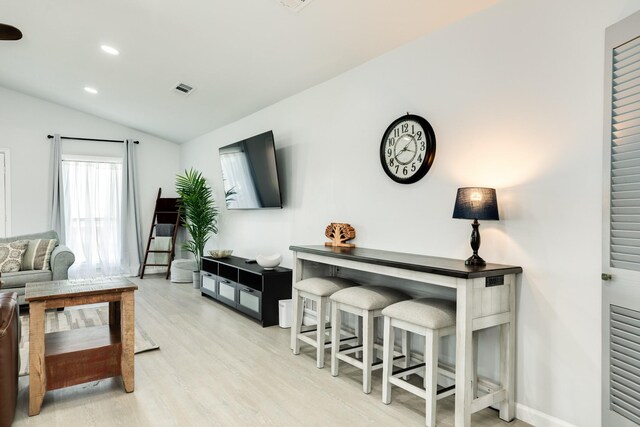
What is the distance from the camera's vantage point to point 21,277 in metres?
4.51

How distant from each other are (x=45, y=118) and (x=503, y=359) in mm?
7319

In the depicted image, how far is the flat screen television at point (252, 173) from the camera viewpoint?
440cm

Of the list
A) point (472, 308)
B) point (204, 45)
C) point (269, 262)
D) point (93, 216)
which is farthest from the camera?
point (93, 216)

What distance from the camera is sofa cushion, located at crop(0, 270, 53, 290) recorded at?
4422 mm

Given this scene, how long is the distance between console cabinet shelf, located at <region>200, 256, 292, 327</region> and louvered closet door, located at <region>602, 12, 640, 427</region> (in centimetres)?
287

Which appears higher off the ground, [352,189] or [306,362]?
[352,189]

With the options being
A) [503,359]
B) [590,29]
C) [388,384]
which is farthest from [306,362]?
[590,29]

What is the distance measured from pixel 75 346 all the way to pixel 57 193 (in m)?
4.81

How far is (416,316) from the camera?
2.25 meters

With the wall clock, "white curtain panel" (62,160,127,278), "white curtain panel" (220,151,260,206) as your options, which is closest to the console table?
the wall clock

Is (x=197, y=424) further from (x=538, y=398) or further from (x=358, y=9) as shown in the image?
(x=358, y=9)

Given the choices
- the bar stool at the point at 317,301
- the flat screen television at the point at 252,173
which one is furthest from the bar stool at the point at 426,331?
the flat screen television at the point at 252,173

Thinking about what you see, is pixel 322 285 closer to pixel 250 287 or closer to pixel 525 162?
pixel 250 287

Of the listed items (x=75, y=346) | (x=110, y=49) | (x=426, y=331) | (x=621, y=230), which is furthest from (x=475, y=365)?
(x=110, y=49)
